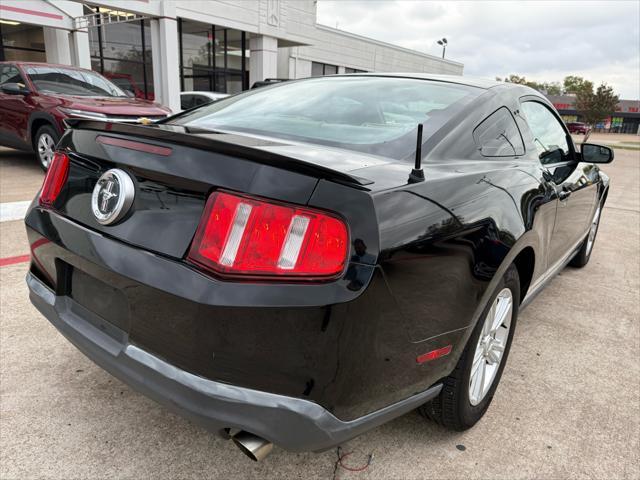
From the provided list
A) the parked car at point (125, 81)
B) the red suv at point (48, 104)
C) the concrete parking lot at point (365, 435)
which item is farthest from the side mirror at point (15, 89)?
the parked car at point (125, 81)

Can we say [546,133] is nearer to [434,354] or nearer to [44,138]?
[434,354]

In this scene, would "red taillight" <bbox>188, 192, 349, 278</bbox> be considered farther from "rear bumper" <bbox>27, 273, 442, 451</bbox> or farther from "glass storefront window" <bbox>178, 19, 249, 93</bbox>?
"glass storefront window" <bbox>178, 19, 249, 93</bbox>

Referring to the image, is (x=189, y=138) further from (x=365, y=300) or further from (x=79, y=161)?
(x=365, y=300)

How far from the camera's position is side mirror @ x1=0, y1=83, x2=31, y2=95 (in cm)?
767

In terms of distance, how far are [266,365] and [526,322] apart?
2.59 meters

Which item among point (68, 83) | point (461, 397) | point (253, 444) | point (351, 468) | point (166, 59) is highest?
point (166, 59)

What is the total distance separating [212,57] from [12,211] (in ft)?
61.0

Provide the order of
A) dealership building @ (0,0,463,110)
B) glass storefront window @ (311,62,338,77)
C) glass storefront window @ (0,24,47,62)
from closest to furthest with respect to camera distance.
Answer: dealership building @ (0,0,463,110), glass storefront window @ (0,24,47,62), glass storefront window @ (311,62,338,77)

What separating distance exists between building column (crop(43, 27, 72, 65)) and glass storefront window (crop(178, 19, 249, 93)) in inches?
259

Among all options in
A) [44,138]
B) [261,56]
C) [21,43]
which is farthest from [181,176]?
[261,56]

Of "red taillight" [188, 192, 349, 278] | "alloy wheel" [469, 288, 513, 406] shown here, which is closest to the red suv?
"alloy wheel" [469, 288, 513, 406]

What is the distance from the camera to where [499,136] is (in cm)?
247

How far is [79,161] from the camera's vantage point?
6.33ft

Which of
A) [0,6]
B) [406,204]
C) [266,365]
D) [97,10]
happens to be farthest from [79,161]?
[97,10]
